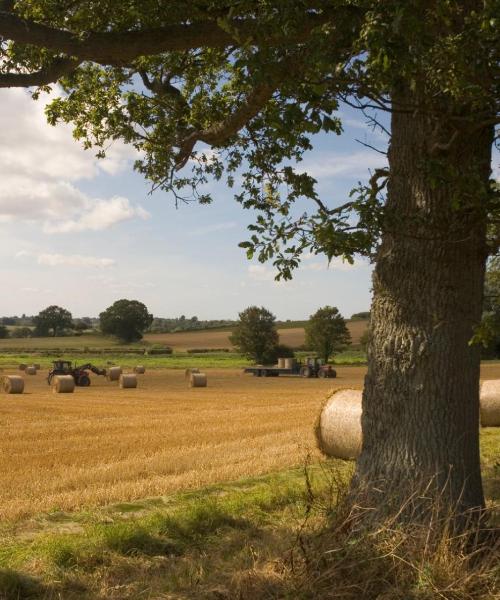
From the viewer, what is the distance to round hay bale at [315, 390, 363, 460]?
1159 cm

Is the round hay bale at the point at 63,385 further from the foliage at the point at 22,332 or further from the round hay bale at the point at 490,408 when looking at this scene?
the foliage at the point at 22,332

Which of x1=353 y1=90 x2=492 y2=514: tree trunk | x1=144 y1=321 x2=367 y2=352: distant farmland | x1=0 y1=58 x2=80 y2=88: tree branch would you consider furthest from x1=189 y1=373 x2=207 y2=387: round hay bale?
x1=144 y1=321 x2=367 y2=352: distant farmland

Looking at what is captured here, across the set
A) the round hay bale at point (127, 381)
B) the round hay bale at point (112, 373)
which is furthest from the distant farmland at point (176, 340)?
the round hay bale at point (127, 381)

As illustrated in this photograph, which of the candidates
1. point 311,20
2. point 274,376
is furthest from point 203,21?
point 274,376

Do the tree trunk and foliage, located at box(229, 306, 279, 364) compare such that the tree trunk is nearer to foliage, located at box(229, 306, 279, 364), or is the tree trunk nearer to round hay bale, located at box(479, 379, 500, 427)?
round hay bale, located at box(479, 379, 500, 427)

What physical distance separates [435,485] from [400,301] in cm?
150

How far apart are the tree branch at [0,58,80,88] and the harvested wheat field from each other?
4667 mm

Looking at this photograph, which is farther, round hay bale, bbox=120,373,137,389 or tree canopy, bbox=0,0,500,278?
round hay bale, bbox=120,373,137,389

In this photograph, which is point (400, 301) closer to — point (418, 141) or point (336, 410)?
point (418, 141)

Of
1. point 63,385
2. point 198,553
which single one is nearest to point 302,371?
point 63,385

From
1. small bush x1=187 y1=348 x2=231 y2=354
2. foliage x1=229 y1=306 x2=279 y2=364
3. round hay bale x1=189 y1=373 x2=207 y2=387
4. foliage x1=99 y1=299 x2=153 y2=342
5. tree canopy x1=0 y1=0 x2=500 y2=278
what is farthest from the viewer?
foliage x1=99 y1=299 x2=153 y2=342

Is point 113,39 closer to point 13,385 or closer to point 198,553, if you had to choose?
point 198,553

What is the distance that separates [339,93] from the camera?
5.59 m

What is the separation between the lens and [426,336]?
18.4 feet
